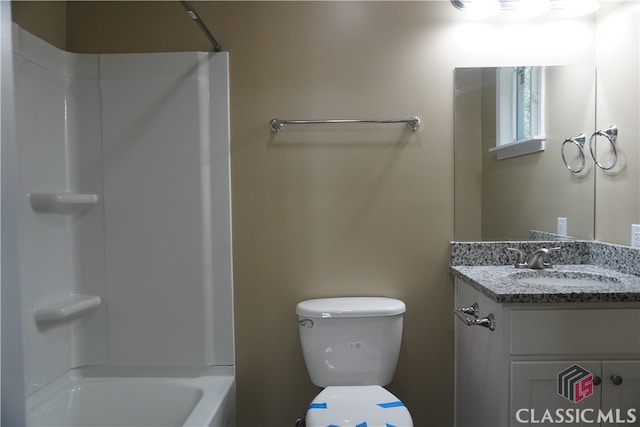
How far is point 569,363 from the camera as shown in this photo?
1384 mm

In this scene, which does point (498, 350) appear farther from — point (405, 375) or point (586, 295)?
point (405, 375)

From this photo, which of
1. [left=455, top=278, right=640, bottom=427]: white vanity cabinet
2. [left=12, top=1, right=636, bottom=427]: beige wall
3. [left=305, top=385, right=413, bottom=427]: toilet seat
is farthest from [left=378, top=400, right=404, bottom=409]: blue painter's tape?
[left=12, top=1, right=636, bottom=427]: beige wall

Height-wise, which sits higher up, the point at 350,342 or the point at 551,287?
the point at 551,287

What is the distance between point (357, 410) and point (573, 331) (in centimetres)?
78

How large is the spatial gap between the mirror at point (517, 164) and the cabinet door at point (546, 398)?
670 mm

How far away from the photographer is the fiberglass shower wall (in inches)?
73.8

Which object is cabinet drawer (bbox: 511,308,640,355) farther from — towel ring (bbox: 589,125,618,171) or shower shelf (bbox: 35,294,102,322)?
shower shelf (bbox: 35,294,102,322)

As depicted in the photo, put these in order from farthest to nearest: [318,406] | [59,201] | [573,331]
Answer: [59,201] → [318,406] → [573,331]

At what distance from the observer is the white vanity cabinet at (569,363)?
4.51ft

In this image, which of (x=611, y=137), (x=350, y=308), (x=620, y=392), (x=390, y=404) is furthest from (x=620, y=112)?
(x=390, y=404)

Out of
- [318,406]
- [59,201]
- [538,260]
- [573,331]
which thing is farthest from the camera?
[538,260]

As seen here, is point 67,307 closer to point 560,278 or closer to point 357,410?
point 357,410

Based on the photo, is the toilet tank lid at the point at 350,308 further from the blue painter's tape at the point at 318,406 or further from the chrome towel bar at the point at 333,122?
the chrome towel bar at the point at 333,122

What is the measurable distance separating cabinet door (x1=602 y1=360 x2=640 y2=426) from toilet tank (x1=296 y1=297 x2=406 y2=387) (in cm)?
74
